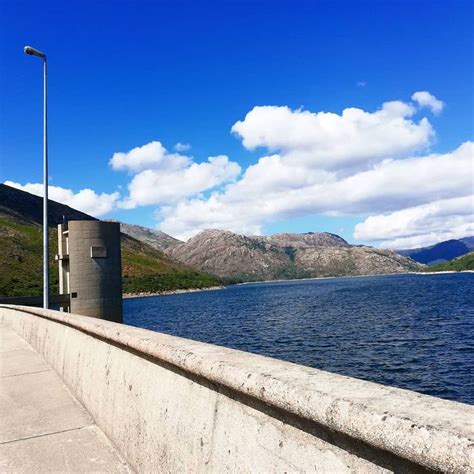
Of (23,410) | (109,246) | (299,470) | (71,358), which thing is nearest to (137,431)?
(299,470)

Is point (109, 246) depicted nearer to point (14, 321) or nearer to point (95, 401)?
point (14, 321)

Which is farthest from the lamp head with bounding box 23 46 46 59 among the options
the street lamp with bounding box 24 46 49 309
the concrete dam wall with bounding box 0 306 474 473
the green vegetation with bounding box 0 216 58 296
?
the green vegetation with bounding box 0 216 58 296

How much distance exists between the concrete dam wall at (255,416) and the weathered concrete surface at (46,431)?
0.27 metres

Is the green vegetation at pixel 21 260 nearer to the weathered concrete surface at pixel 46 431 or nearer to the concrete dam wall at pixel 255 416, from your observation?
the weathered concrete surface at pixel 46 431

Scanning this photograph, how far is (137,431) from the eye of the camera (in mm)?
5359

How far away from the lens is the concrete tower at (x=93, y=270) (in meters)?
30.3

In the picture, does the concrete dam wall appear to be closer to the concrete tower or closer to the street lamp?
the street lamp

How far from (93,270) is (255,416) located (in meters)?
28.9

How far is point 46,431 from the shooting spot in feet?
22.4

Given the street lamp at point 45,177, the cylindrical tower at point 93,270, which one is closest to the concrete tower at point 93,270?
the cylindrical tower at point 93,270

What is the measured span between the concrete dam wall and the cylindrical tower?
975 inches

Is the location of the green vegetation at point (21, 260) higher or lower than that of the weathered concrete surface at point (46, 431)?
higher

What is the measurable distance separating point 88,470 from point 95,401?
6.56 feet

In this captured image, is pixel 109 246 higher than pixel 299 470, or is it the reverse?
pixel 109 246
